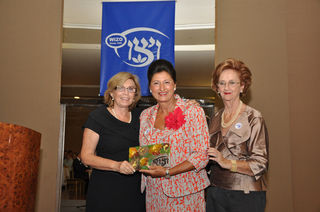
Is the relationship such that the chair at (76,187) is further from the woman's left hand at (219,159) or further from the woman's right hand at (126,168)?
the woman's left hand at (219,159)

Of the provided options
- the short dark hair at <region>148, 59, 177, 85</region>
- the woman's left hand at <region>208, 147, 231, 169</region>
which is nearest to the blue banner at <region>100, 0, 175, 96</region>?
the short dark hair at <region>148, 59, 177, 85</region>

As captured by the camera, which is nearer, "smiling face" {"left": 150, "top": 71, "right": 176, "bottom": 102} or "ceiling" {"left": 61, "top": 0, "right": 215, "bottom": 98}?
"smiling face" {"left": 150, "top": 71, "right": 176, "bottom": 102}

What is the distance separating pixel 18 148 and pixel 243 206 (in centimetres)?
147

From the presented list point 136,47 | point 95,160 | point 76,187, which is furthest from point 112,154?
point 136,47

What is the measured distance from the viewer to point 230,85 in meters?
2.43

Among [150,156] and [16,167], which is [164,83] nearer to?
[150,156]

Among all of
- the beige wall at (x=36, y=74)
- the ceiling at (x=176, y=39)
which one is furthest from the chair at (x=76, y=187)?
the ceiling at (x=176, y=39)

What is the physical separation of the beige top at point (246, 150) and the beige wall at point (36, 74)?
7.04 feet

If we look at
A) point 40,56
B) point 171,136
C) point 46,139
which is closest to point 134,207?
point 171,136

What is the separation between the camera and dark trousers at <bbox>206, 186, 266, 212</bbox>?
222 cm

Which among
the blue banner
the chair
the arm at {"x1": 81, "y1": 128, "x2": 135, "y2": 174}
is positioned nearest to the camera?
the arm at {"x1": 81, "y1": 128, "x2": 135, "y2": 174}

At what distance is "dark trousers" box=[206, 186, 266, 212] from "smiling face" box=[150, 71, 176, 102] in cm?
76

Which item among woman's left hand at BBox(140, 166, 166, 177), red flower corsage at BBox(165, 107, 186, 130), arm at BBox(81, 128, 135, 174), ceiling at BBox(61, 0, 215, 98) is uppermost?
ceiling at BBox(61, 0, 215, 98)

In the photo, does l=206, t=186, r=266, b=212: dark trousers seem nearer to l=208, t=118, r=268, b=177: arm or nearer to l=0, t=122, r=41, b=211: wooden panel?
l=208, t=118, r=268, b=177: arm
